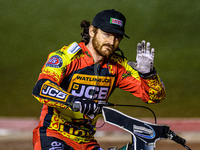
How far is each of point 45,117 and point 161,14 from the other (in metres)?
7.78

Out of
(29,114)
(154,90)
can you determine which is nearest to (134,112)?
(29,114)

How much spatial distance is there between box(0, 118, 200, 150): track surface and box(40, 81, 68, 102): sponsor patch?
12.5 feet

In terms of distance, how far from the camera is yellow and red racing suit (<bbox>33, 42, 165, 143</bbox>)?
112 inches

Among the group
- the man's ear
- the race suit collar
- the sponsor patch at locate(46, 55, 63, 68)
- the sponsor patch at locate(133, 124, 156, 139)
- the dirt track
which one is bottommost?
the dirt track

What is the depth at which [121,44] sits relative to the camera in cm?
995

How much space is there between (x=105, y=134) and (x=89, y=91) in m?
4.17

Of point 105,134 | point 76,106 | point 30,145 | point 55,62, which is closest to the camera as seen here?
point 76,106

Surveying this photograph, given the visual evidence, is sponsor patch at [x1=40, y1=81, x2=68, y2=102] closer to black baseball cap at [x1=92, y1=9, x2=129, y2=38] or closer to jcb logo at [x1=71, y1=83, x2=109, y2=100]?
jcb logo at [x1=71, y1=83, x2=109, y2=100]

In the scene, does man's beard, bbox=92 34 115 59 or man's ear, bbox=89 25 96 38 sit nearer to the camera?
man's beard, bbox=92 34 115 59

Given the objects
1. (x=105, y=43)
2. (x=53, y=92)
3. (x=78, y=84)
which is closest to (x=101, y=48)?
(x=105, y=43)

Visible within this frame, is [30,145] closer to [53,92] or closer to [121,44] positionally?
[53,92]

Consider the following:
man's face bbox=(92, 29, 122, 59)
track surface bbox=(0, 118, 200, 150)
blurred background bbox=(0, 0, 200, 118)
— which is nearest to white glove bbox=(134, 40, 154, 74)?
man's face bbox=(92, 29, 122, 59)

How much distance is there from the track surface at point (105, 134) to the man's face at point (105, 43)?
11.7ft

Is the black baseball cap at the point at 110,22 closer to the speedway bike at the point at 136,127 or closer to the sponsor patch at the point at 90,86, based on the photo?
the sponsor patch at the point at 90,86
